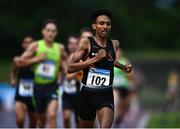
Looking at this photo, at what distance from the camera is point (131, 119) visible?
23.6 m

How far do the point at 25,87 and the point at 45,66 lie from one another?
817mm

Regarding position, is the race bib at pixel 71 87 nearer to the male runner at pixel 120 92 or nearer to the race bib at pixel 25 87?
the race bib at pixel 25 87

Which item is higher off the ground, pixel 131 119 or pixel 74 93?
pixel 74 93

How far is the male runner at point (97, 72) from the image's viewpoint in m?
11.3

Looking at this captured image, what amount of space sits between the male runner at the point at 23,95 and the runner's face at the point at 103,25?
393cm

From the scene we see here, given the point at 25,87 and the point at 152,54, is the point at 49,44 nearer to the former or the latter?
the point at 25,87

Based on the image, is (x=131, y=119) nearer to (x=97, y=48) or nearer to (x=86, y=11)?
(x=97, y=48)

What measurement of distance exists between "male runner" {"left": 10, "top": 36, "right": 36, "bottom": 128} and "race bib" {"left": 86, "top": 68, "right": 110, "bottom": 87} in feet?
11.8

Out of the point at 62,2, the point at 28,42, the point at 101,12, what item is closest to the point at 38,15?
the point at 62,2

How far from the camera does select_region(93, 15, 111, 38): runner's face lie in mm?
11312

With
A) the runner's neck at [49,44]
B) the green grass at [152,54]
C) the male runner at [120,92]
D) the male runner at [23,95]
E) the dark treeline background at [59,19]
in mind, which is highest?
the runner's neck at [49,44]

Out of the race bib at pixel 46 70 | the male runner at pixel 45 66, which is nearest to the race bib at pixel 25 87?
the male runner at pixel 45 66

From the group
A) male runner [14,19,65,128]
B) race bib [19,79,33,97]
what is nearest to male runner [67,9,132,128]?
male runner [14,19,65,128]

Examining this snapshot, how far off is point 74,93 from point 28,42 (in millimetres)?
1356
